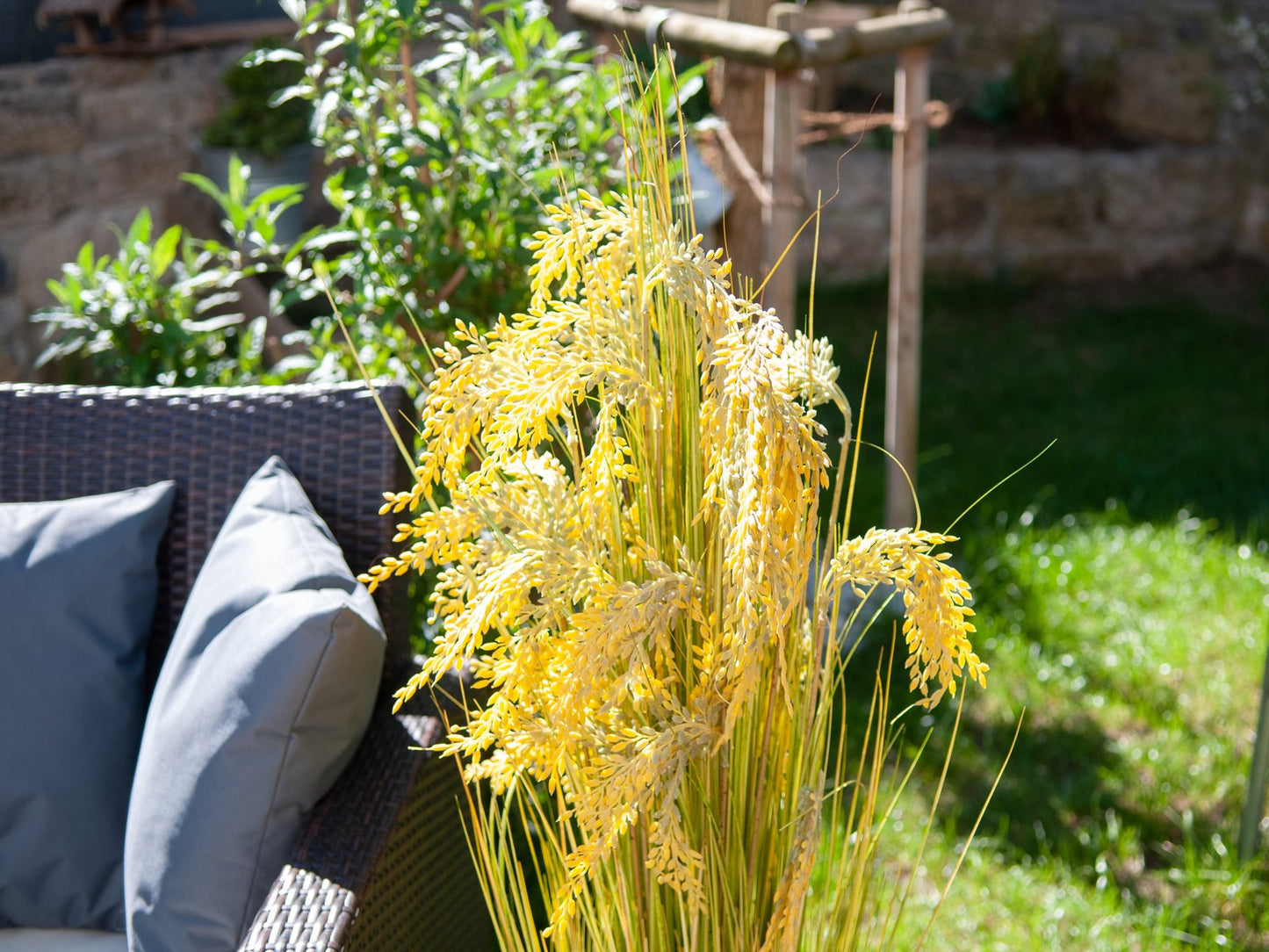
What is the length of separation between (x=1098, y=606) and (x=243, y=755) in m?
2.34

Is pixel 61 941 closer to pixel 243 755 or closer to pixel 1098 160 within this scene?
pixel 243 755

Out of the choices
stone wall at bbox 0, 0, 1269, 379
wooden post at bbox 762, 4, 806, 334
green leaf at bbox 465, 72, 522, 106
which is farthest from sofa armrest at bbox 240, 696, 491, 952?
stone wall at bbox 0, 0, 1269, 379

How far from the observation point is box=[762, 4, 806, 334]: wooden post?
2.41 meters

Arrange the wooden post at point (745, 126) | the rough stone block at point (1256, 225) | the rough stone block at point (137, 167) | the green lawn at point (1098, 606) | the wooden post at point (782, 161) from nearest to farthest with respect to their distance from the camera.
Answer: the green lawn at point (1098, 606) < the wooden post at point (782, 161) < the wooden post at point (745, 126) < the rough stone block at point (137, 167) < the rough stone block at point (1256, 225)

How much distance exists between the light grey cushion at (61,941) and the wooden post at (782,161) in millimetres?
1552

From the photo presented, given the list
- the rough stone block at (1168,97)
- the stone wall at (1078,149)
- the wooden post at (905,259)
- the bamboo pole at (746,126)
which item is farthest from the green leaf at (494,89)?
the rough stone block at (1168,97)

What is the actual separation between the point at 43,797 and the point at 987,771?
1.76 metres

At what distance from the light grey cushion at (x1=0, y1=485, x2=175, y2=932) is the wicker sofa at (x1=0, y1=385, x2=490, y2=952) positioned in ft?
0.38

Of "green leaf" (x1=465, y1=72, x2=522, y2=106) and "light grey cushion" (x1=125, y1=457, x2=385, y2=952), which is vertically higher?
"green leaf" (x1=465, y1=72, x2=522, y2=106)

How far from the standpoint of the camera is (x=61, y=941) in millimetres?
1446

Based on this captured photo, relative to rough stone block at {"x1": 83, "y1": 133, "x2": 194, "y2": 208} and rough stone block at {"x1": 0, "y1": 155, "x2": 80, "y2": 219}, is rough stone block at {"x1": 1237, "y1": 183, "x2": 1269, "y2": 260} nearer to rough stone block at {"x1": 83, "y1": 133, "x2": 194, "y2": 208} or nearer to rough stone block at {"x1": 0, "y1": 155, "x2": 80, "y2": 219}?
rough stone block at {"x1": 83, "y1": 133, "x2": 194, "y2": 208}

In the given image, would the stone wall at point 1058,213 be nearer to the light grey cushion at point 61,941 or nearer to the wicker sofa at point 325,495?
the wicker sofa at point 325,495

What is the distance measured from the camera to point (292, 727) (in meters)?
1.27

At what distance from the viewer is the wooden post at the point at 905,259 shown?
2.78m
